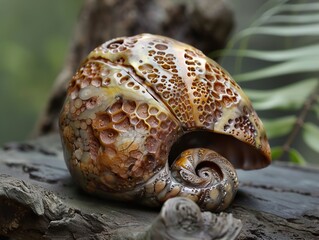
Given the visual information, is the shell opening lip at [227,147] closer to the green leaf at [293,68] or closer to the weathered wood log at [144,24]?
the green leaf at [293,68]

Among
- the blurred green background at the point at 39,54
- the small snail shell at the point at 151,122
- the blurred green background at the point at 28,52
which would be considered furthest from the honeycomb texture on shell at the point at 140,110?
the blurred green background at the point at 28,52

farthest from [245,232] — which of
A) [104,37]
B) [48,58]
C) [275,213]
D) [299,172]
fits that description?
[48,58]

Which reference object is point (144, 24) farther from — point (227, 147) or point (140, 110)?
point (140, 110)

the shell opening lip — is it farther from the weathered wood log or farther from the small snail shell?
the weathered wood log

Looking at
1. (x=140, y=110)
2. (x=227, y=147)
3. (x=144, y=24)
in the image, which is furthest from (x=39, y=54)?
(x=140, y=110)

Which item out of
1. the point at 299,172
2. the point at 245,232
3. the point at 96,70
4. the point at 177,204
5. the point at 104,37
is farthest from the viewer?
the point at 104,37

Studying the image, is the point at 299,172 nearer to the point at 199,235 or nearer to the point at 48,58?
the point at 199,235
